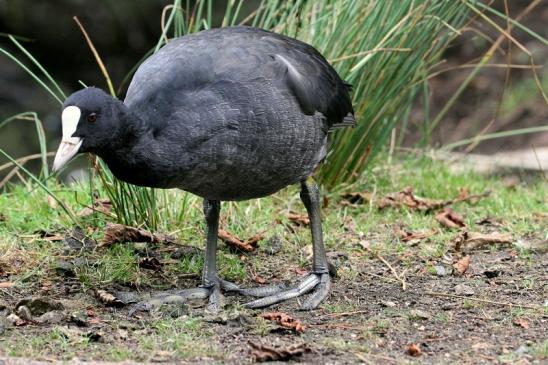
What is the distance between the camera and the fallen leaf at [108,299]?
15.0 ft

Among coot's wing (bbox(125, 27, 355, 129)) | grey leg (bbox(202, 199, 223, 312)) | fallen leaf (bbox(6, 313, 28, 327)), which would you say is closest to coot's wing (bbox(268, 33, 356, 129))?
coot's wing (bbox(125, 27, 355, 129))

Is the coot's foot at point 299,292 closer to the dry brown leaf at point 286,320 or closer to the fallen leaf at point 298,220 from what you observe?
the dry brown leaf at point 286,320

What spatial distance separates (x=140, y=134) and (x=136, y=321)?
935 millimetres

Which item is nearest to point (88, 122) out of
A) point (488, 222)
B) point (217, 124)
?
point (217, 124)

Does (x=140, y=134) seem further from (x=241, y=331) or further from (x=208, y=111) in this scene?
(x=241, y=331)

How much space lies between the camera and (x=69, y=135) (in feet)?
12.7

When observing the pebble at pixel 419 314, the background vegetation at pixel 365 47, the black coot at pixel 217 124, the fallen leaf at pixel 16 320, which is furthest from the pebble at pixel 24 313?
the pebble at pixel 419 314

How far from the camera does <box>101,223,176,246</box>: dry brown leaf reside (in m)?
5.23

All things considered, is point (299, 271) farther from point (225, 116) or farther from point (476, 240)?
point (225, 116)

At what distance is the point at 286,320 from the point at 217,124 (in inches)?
38.7

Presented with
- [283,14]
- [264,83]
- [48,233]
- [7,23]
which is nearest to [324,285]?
[264,83]

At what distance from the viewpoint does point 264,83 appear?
15.0ft

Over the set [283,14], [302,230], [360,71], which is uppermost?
[283,14]

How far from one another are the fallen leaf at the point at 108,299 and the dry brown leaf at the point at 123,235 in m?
0.65
